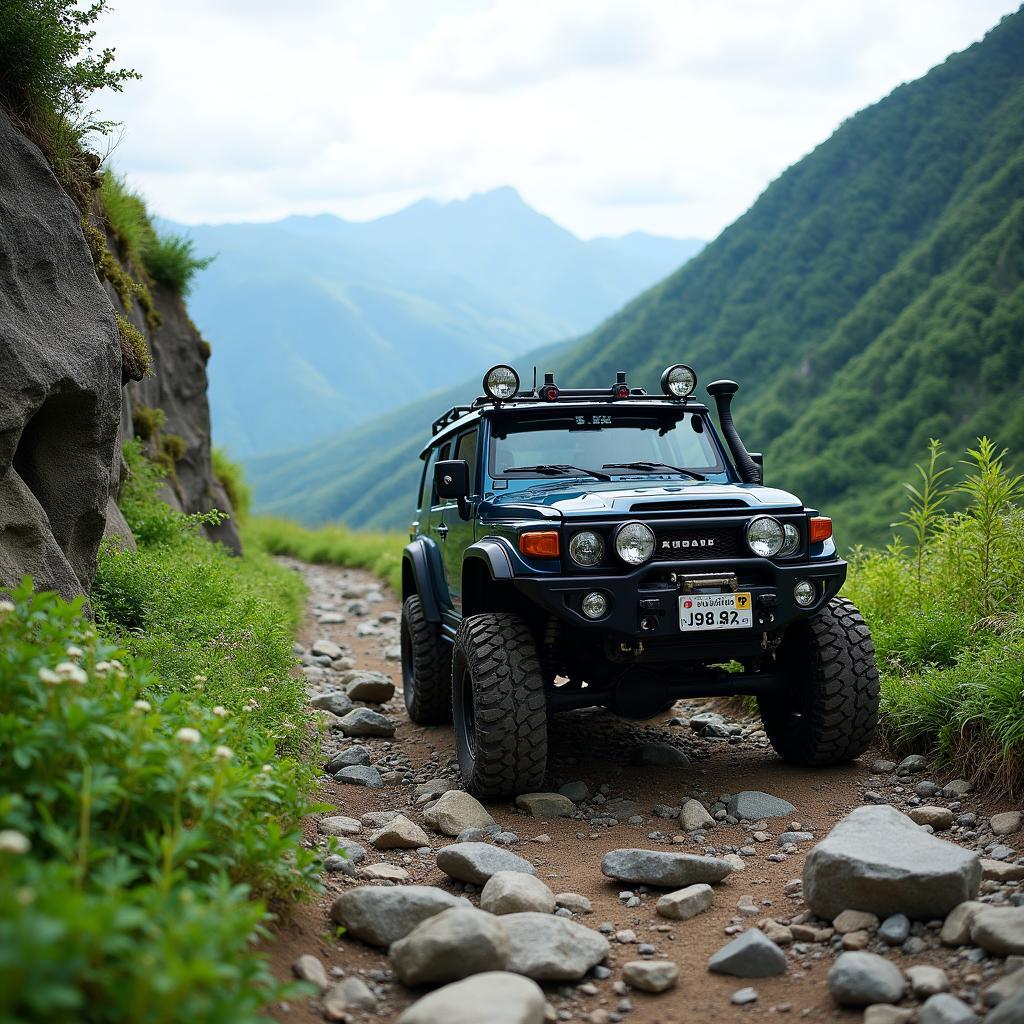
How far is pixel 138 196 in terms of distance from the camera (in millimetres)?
12383

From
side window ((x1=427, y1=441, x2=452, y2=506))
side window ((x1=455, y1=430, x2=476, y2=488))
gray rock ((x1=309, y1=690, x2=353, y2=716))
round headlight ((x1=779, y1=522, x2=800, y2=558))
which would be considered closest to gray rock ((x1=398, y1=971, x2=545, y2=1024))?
round headlight ((x1=779, y1=522, x2=800, y2=558))

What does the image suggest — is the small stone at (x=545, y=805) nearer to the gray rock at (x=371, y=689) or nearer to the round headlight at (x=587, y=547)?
the round headlight at (x=587, y=547)

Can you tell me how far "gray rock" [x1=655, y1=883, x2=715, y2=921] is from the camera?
3984mm

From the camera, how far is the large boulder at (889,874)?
3.58 meters

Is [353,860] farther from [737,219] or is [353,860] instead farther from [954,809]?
[737,219]

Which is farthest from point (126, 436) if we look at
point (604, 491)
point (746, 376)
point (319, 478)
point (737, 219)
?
point (319, 478)

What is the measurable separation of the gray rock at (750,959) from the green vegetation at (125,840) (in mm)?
1439

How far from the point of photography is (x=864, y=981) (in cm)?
316

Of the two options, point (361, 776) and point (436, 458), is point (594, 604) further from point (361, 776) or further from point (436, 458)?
point (436, 458)

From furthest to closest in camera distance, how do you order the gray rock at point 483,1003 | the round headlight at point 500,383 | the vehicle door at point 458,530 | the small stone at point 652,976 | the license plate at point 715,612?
the vehicle door at point 458,530
the round headlight at point 500,383
the license plate at point 715,612
the small stone at point 652,976
the gray rock at point 483,1003

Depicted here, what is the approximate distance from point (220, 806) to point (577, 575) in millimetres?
2289

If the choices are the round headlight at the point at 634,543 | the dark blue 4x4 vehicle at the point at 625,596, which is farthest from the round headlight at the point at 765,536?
the round headlight at the point at 634,543

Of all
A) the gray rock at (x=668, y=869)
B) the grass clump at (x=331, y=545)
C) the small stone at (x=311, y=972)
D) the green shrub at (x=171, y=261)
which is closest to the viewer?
the small stone at (x=311, y=972)

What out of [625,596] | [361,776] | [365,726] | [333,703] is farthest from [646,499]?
[333,703]
